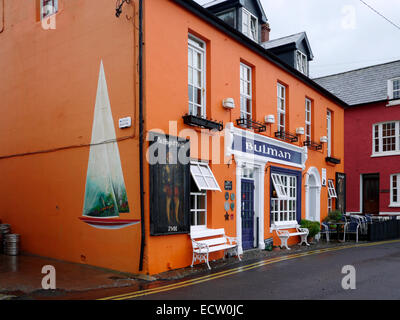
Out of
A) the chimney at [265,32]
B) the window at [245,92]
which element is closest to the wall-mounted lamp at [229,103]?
the window at [245,92]

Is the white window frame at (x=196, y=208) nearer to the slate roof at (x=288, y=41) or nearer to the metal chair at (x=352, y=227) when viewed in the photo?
the metal chair at (x=352, y=227)

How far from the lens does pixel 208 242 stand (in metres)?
10.9

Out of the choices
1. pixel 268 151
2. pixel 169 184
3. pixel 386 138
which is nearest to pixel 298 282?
pixel 169 184

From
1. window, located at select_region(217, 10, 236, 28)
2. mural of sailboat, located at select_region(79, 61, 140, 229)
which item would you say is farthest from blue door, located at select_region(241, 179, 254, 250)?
window, located at select_region(217, 10, 236, 28)

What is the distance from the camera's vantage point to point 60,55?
1213 centimetres

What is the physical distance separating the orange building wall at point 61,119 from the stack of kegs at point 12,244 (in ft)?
1.24

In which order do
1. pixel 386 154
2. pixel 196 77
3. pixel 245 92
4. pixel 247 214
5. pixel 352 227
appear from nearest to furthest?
pixel 196 77, pixel 247 214, pixel 245 92, pixel 352 227, pixel 386 154

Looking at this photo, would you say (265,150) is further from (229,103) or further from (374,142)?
(374,142)

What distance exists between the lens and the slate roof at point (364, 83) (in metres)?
25.6

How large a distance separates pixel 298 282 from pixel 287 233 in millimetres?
6193

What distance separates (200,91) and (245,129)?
2.30 m

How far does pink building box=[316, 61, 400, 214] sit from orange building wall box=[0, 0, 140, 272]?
1892cm

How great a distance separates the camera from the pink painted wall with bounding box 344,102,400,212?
24.2m
